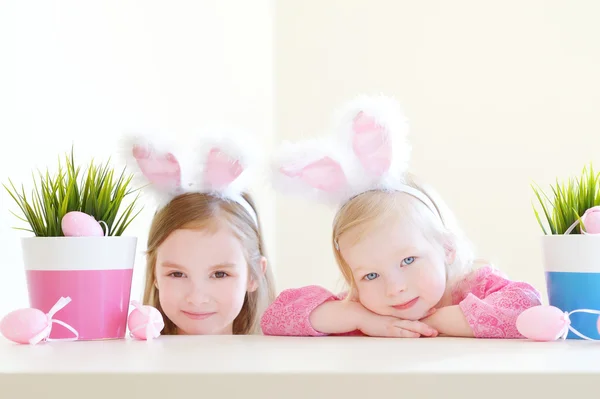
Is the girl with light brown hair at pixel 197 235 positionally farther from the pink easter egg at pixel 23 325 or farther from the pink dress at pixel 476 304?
the pink easter egg at pixel 23 325

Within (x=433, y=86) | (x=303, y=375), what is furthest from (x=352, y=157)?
(x=433, y=86)

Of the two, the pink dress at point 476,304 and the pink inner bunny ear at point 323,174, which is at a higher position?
the pink inner bunny ear at point 323,174

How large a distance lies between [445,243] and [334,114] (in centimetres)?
24

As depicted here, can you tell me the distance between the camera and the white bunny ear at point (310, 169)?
1.08m

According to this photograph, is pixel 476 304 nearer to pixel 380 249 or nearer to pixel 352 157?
pixel 380 249

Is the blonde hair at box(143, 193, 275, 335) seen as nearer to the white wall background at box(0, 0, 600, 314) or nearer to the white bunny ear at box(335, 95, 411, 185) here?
the white bunny ear at box(335, 95, 411, 185)

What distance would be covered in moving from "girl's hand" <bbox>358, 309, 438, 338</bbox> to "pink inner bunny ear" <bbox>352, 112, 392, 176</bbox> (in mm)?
199

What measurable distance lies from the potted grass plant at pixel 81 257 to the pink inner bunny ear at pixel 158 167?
0.48 ft

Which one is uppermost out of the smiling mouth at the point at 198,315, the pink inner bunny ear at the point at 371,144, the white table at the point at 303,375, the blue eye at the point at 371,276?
the pink inner bunny ear at the point at 371,144

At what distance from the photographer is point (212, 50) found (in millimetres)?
2324

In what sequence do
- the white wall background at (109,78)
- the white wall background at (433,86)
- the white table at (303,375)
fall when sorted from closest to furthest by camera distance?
the white table at (303,375) < the white wall background at (109,78) < the white wall background at (433,86)

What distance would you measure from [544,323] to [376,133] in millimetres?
318

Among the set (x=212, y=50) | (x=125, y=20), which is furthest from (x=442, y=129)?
(x=125, y=20)

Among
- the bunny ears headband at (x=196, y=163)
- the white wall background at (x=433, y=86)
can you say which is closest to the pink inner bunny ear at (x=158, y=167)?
the bunny ears headband at (x=196, y=163)
